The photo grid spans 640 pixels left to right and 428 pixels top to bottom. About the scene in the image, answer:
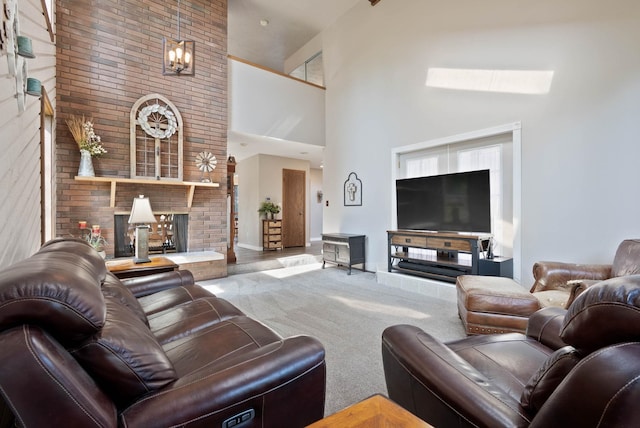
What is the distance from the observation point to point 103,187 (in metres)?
4.06

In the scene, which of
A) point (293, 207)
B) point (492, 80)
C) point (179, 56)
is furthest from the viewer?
point (293, 207)

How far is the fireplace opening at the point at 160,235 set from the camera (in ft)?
13.8

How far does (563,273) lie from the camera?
273cm

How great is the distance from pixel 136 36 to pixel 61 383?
507 cm

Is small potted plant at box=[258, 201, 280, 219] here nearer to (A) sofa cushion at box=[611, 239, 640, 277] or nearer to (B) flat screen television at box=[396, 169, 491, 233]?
(B) flat screen television at box=[396, 169, 491, 233]

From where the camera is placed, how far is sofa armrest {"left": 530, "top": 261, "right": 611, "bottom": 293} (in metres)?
2.63

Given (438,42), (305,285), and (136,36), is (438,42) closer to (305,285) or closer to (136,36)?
(305,285)

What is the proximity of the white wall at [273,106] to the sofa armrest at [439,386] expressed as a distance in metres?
4.82

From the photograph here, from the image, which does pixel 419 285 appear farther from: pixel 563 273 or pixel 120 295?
pixel 120 295

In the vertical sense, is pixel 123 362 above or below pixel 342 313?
above

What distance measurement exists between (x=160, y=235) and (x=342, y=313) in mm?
3092

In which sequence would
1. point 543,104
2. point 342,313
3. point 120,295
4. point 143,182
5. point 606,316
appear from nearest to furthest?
point 606,316, point 120,295, point 342,313, point 543,104, point 143,182

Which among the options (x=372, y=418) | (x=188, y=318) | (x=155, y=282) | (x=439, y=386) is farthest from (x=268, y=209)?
(x=372, y=418)

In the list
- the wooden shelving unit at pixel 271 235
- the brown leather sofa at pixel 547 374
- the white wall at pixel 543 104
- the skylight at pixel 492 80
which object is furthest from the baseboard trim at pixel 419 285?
the wooden shelving unit at pixel 271 235
